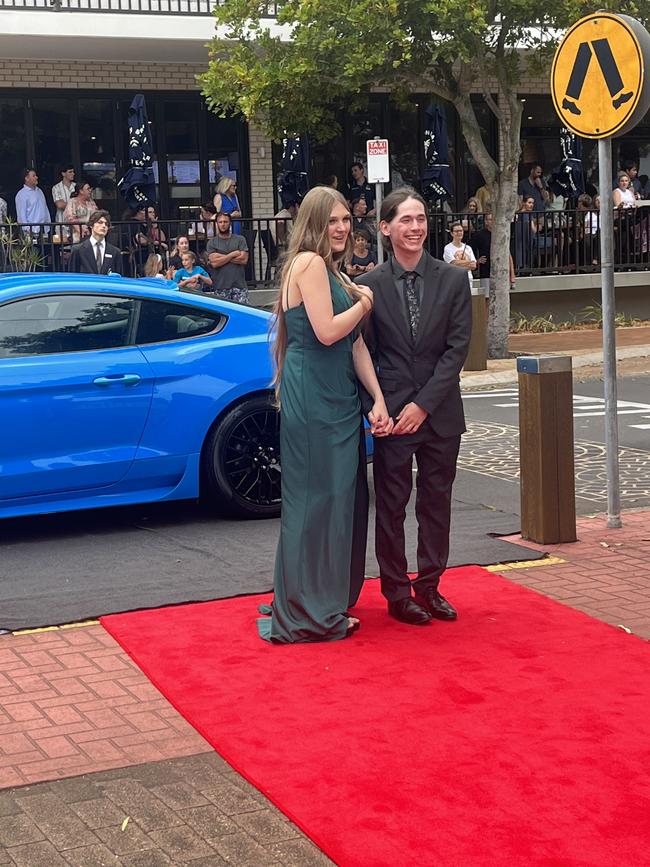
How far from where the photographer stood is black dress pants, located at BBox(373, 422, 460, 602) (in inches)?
236

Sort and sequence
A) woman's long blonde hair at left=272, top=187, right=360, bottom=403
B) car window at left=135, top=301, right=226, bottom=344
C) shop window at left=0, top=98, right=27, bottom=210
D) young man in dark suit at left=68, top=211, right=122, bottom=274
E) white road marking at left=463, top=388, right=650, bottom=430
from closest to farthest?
woman's long blonde hair at left=272, top=187, right=360, bottom=403 < car window at left=135, top=301, right=226, bottom=344 < white road marking at left=463, top=388, right=650, bottom=430 < young man in dark suit at left=68, top=211, right=122, bottom=274 < shop window at left=0, top=98, right=27, bottom=210

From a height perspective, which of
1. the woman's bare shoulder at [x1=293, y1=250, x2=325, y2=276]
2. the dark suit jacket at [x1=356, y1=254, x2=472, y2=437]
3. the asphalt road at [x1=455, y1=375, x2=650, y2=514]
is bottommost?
the asphalt road at [x1=455, y1=375, x2=650, y2=514]

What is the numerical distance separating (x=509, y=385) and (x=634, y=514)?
7.97 meters

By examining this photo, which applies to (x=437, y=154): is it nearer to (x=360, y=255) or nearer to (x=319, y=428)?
(x=360, y=255)

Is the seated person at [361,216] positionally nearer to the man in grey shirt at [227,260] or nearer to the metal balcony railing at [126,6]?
the metal balcony railing at [126,6]

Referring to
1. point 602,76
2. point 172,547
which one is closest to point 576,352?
point 602,76

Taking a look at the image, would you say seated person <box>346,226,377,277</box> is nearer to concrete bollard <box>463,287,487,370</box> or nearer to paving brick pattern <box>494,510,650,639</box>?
concrete bollard <box>463,287,487,370</box>

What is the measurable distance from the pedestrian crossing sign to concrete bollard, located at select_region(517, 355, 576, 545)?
1295 mm

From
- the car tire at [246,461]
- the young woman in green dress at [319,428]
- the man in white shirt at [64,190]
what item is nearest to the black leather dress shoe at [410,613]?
the young woman in green dress at [319,428]

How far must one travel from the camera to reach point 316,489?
19.0ft

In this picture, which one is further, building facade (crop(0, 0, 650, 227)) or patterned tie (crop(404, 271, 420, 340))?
building facade (crop(0, 0, 650, 227))

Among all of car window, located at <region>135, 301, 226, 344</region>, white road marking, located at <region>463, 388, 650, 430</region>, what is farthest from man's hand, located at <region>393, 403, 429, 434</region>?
white road marking, located at <region>463, 388, 650, 430</region>

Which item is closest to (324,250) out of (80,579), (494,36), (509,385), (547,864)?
(80,579)

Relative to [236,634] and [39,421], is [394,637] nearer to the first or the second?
[236,634]
